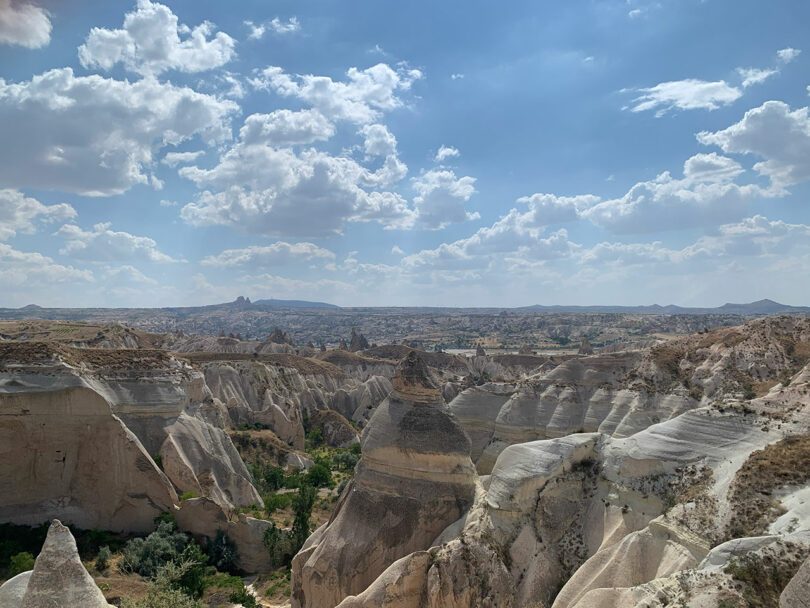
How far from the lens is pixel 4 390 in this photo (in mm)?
26344

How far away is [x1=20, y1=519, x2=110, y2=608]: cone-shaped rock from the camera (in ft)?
37.9

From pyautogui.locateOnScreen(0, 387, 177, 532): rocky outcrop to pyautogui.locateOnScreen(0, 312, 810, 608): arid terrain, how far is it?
3.6 inches

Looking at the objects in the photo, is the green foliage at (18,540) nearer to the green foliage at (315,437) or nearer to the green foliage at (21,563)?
the green foliage at (21,563)

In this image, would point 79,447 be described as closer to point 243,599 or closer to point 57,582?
point 243,599

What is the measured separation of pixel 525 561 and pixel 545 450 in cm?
373

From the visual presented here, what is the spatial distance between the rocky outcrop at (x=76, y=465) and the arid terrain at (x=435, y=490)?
92mm

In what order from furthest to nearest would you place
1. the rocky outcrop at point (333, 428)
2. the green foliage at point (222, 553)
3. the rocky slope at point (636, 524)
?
1. the rocky outcrop at point (333, 428)
2. the green foliage at point (222, 553)
3. the rocky slope at point (636, 524)

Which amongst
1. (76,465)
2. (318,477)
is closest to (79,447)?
(76,465)

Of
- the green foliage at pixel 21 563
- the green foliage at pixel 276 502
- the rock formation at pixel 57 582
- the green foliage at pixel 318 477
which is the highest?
the rock formation at pixel 57 582

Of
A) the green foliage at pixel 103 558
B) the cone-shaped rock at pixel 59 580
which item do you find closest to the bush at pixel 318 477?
the green foliage at pixel 103 558

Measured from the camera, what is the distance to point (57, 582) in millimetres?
11742

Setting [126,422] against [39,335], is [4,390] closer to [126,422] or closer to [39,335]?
[126,422]

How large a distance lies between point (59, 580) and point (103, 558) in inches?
539

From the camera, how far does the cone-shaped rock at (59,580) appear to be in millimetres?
11562
